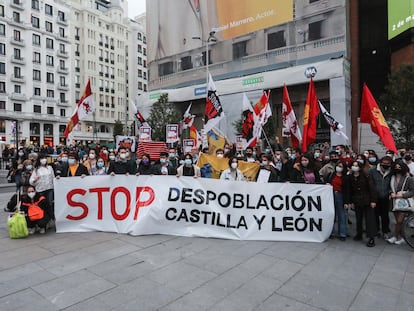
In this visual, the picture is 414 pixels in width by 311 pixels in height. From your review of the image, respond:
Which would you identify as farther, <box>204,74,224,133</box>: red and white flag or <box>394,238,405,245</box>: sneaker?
<box>204,74,224,133</box>: red and white flag

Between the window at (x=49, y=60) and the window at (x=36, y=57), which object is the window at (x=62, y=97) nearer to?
the window at (x=49, y=60)

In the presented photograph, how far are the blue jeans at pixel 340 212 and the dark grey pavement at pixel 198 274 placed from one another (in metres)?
0.26

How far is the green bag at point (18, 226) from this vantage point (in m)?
6.15

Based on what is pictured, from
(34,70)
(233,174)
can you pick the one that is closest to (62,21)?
(34,70)

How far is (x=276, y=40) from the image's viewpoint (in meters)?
27.2

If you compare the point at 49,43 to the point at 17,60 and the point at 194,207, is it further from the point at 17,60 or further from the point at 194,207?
the point at 194,207

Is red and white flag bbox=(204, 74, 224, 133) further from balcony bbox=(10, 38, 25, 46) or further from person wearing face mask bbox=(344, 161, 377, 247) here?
balcony bbox=(10, 38, 25, 46)

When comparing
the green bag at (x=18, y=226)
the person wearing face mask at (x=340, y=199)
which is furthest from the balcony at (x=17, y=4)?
the person wearing face mask at (x=340, y=199)

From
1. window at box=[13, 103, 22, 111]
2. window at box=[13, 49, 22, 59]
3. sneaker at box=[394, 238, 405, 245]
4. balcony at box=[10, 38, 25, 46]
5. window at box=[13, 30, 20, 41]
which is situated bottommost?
sneaker at box=[394, 238, 405, 245]

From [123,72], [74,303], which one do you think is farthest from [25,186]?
[123,72]

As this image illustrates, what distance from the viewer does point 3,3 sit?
168 feet

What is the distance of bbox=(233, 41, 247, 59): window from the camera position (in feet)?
94.7

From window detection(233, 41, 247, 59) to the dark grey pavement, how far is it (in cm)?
2542

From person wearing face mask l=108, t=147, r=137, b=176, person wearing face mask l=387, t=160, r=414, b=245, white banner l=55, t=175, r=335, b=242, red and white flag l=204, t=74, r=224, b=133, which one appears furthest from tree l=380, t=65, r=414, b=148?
person wearing face mask l=108, t=147, r=137, b=176
